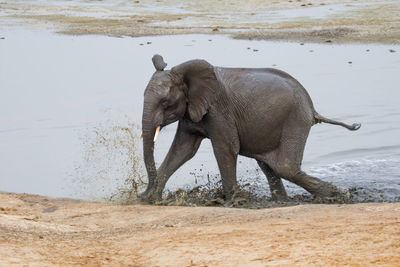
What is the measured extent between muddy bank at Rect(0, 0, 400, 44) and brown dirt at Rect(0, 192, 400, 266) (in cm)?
1427

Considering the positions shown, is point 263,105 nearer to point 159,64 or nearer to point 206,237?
point 159,64

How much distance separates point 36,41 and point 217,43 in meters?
5.55

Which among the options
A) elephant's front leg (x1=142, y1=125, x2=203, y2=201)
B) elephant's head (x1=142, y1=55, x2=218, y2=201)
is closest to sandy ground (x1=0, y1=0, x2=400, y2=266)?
elephant's head (x1=142, y1=55, x2=218, y2=201)

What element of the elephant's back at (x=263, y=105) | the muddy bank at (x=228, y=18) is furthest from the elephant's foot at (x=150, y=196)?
the muddy bank at (x=228, y=18)

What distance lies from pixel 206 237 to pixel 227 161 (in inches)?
121

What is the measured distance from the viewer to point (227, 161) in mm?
9711

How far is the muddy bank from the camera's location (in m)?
22.9

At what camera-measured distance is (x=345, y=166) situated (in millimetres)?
12367

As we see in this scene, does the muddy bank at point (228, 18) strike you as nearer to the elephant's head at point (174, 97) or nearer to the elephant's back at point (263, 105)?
the elephant's back at point (263, 105)

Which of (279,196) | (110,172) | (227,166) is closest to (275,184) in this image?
(279,196)

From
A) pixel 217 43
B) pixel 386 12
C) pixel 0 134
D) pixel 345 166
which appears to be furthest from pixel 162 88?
pixel 386 12

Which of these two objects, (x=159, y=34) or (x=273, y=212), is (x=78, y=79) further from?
(x=273, y=212)

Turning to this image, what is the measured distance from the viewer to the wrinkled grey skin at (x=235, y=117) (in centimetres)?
956

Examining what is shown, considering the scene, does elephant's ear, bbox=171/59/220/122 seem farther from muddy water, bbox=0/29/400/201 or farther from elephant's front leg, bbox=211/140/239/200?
muddy water, bbox=0/29/400/201
